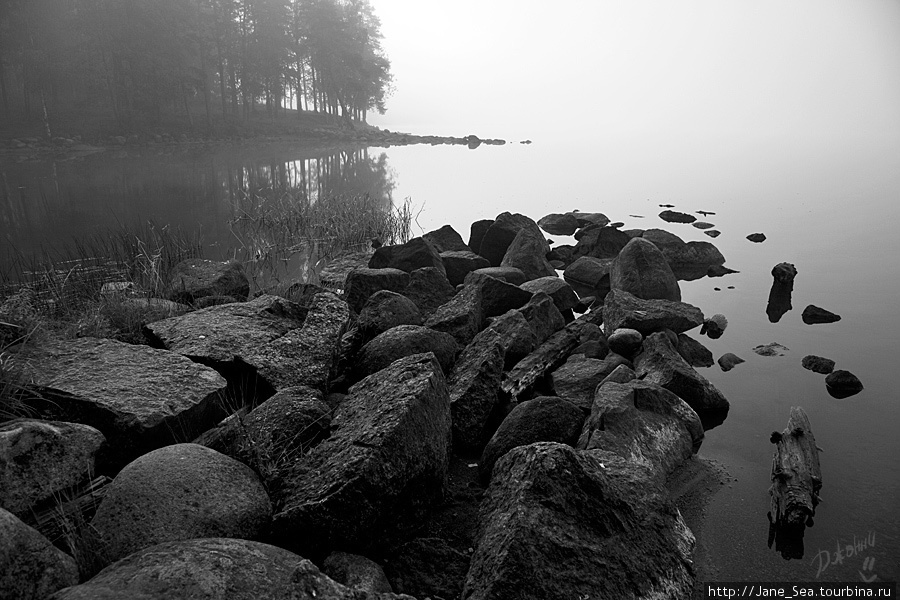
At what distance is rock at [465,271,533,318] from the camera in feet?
26.9

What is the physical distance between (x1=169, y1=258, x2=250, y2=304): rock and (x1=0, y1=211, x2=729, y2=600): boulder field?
6.00ft

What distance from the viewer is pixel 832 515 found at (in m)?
4.45

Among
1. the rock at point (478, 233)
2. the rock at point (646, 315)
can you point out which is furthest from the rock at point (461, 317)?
the rock at point (478, 233)

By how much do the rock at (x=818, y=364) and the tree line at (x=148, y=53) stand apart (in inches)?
1789

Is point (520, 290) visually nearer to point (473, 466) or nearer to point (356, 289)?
point (356, 289)

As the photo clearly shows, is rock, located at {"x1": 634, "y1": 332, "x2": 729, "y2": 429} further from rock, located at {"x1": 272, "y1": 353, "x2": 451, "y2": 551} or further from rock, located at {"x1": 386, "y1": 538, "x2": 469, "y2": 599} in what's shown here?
rock, located at {"x1": 386, "y1": 538, "x2": 469, "y2": 599}

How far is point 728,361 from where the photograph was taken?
7.45 m

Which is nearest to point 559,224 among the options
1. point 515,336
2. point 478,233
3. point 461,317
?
point 478,233

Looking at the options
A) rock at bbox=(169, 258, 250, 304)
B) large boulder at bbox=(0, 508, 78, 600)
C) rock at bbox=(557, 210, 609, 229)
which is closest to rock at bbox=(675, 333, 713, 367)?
rock at bbox=(169, 258, 250, 304)

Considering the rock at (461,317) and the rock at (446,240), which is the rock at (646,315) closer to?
the rock at (461,317)

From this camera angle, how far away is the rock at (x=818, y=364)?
23.4 ft

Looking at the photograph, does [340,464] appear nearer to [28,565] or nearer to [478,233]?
[28,565]

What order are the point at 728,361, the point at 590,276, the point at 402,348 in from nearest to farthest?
the point at 402,348, the point at 728,361, the point at 590,276

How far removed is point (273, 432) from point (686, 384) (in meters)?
4.05
